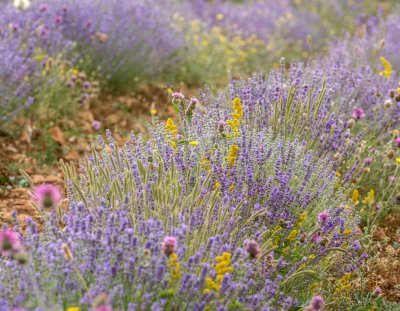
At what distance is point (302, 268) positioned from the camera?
245 centimetres

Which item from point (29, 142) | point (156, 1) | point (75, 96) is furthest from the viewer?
point (156, 1)

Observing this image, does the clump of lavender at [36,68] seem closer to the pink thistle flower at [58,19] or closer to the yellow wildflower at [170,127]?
the pink thistle flower at [58,19]

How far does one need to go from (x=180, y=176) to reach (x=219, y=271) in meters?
0.69

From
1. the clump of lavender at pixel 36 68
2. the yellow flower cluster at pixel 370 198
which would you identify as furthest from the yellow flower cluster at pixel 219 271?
the clump of lavender at pixel 36 68

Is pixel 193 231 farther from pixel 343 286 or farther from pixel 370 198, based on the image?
pixel 370 198

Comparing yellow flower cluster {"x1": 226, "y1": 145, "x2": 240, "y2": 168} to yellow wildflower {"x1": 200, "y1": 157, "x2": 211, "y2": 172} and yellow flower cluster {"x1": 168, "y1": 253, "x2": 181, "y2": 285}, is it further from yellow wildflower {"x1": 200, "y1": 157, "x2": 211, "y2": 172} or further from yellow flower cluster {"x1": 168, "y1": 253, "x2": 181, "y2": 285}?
yellow flower cluster {"x1": 168, "y1": 253, "x2": 181, "y2": 285}

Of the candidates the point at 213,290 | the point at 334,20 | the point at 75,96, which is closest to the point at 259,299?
the point at 213,290

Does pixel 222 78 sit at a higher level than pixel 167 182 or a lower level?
lower

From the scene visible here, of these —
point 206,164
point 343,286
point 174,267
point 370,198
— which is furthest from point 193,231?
point 370,198

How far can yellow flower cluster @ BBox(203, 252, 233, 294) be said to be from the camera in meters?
1.93

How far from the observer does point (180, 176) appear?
101 inches

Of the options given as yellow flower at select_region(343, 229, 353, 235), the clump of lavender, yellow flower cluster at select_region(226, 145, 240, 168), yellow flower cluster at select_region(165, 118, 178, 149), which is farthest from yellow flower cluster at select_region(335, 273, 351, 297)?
the clump of lavender

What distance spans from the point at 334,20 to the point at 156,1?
11.0 ft

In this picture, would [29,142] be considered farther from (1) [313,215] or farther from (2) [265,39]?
(2) [265,39]
